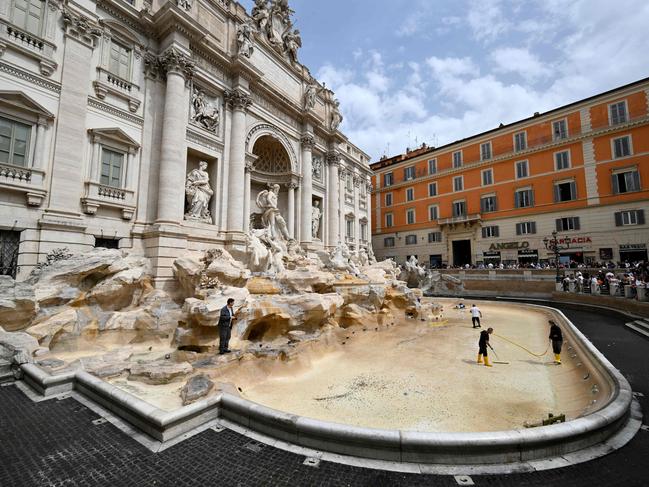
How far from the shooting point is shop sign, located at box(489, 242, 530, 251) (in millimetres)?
26566

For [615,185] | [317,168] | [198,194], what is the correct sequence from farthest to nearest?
[317,168] < [615,185] < [198,194]

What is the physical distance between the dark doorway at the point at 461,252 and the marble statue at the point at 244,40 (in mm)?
25373

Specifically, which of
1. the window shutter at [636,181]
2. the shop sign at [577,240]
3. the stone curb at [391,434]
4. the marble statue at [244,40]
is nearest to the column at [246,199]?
the marble statue at [244,40]

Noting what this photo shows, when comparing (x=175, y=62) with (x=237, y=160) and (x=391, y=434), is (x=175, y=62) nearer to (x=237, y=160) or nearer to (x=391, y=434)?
(x=237, y=160)

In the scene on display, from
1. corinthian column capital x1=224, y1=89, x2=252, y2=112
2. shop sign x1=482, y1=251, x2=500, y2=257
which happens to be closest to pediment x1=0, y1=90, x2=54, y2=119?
corinthian column capital x1=224, y1=89, x2=252, y2=112

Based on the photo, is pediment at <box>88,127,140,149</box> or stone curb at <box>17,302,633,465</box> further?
pediment at <box>88,127,140,149</box>

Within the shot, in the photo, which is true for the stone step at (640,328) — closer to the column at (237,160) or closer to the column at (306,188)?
the column at (306,188)

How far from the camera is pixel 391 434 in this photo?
3428mm

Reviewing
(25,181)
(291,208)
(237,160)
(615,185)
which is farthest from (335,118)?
(615,185)

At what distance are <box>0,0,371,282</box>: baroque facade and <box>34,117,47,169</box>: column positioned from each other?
36 mm

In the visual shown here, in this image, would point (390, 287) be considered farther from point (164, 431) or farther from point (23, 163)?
point (23, 163)

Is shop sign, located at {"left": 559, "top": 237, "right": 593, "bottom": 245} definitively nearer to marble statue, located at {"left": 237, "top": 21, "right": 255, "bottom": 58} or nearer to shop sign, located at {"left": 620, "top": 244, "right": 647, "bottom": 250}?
shop sign, located at {"left": 620, "top": 244, "right": 647, "bottom": 250}

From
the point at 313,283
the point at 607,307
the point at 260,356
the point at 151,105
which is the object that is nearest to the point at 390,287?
the point at 313,283

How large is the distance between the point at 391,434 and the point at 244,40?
1864cm
